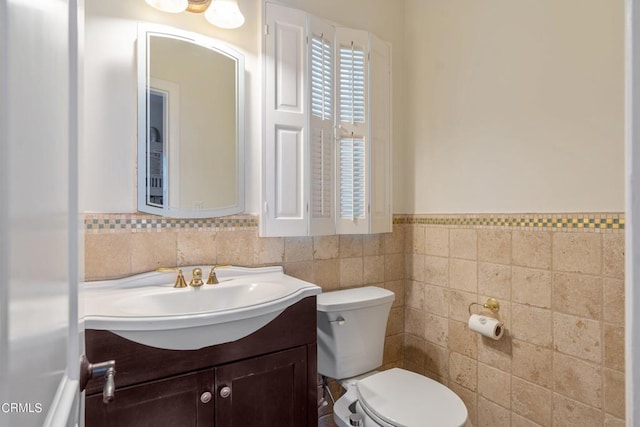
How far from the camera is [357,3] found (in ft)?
6.36

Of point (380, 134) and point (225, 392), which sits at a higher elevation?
point (380, 134)

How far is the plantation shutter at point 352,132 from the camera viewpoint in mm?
1823

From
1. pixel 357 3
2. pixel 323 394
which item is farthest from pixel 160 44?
pixel 323 394

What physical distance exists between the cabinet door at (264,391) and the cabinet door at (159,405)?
4 centimetres

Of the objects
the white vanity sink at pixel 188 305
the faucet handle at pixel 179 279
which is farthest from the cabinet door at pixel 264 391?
the faucet handle at pixel 179 279

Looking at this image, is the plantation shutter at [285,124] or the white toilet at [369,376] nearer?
the white toilet at [369,376]

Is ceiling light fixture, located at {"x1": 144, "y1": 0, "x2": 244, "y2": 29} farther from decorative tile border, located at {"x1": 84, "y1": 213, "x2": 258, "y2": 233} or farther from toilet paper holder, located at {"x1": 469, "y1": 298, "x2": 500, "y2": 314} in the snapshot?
toilet paper holder, located at {"x1": 469, "y1": 298, "x2": 500, "y2": 314}

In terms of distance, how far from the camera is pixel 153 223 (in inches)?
54.1

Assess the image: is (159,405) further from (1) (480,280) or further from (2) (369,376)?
(1) (480,280)

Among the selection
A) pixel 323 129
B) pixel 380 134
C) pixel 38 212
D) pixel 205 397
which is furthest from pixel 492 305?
pixel 38 212

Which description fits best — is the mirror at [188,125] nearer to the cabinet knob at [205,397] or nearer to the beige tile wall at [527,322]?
the cabinet knob at [205,397]

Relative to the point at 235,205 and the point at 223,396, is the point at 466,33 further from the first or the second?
the point at 223,396

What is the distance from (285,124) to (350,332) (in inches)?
41.3

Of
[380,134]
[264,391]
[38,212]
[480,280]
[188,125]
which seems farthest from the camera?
[380,134]
